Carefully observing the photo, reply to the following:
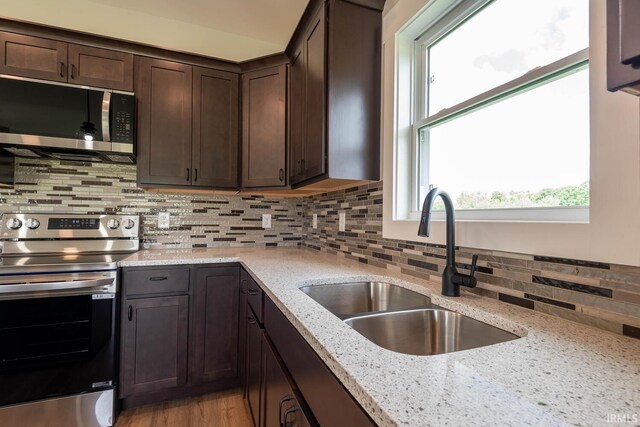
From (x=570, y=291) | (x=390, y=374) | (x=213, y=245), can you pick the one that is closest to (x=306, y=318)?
(x=390, y=374)

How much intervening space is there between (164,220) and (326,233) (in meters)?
A: 1.29

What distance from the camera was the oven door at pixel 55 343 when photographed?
145 centimetres

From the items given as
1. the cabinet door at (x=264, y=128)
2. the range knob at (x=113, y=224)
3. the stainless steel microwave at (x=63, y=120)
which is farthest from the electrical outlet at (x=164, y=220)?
the cabinet door at (x=264, y=128)

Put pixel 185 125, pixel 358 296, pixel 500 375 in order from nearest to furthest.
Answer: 1. pixel 500 375
2. pixel 358 296
3. pixel 185 125

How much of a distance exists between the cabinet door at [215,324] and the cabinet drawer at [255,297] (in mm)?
338

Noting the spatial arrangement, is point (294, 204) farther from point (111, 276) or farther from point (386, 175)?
point (111, 276)

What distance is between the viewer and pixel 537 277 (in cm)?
88

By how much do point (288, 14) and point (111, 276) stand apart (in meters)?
2.20

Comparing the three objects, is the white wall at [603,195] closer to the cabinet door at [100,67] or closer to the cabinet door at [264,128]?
the cabinet door at [264,128]

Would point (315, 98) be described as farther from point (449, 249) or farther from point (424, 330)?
point (424, 330)

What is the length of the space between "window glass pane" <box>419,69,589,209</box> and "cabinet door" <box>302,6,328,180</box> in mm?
595

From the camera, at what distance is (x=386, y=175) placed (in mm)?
1576

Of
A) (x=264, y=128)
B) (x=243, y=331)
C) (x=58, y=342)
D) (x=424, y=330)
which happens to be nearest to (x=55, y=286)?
(x=58, y=342)

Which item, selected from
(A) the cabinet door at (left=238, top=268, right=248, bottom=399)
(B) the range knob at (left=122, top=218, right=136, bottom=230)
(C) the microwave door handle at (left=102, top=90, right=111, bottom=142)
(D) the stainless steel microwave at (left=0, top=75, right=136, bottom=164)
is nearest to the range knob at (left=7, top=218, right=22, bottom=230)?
(D) the stainless steel microwave at (left=0, top=75, right=136, bottom=164)
